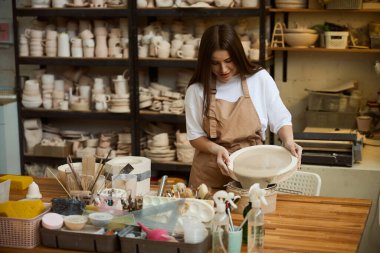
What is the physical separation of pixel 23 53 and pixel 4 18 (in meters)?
0.50

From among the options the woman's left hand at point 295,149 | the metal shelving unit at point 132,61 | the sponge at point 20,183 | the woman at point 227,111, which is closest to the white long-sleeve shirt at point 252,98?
the woman at point 227,111

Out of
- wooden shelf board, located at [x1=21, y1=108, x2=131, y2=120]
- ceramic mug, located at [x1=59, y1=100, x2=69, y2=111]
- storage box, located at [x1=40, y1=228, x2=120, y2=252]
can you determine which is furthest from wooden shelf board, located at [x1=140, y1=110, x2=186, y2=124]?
storage box, located at [x1=40, y1=228, x2=120, y2=252]

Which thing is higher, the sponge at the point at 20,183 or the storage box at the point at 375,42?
the storage box at the point at 375,42

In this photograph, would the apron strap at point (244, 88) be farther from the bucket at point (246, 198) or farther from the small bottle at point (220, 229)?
the small bottle at point (220, 229)

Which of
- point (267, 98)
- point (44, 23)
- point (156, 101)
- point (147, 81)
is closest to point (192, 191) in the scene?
point (267, 98)

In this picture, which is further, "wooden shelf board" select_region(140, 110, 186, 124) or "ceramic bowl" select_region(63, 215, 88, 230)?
"wooden shelf board" select_region(140, 110, 186, 124)

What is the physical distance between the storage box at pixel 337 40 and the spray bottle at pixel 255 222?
2945 millimetres

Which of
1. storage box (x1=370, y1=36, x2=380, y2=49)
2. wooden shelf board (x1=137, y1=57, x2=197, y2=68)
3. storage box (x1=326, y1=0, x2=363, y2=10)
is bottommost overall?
wooden shelf board (x1=137, y1=57, x2=197, y2=68)

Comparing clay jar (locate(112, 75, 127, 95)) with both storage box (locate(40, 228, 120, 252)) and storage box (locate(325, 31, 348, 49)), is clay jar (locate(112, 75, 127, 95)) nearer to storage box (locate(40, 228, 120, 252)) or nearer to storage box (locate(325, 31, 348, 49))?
storage box (locate(325, 31, 348, 49))

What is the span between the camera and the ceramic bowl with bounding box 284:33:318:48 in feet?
16.7

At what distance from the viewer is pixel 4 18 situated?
5.90m

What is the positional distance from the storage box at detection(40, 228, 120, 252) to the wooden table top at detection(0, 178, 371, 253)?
3 cm

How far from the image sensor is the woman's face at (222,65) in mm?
3215

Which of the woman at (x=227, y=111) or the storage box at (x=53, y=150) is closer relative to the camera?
the woman at (x=227, y=111)
